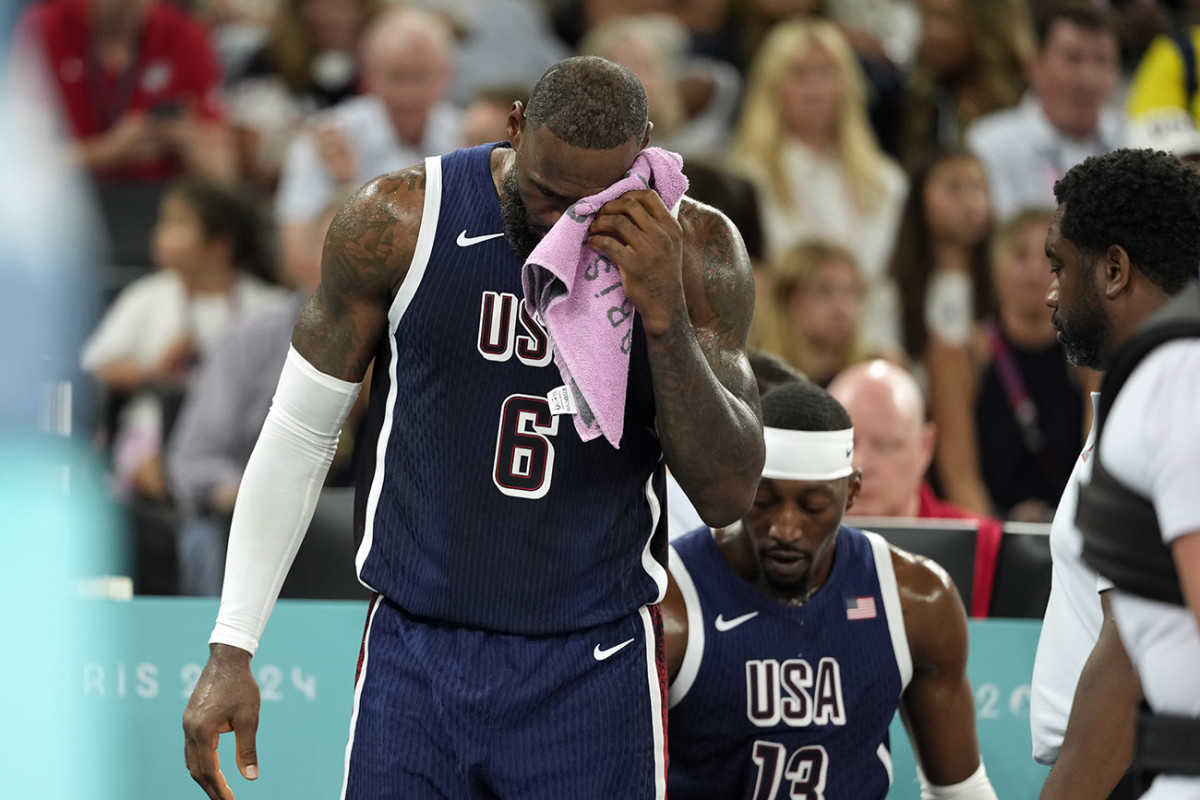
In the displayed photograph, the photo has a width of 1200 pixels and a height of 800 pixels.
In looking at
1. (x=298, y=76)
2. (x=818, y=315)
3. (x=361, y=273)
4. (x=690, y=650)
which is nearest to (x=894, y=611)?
(x=690, y=650)

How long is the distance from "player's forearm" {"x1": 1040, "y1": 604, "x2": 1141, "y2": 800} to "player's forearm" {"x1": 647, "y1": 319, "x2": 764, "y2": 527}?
59 centimetres

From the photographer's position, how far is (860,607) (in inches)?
142

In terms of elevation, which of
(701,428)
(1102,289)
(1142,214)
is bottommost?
(701,428)

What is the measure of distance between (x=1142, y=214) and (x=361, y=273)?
1.25 metres

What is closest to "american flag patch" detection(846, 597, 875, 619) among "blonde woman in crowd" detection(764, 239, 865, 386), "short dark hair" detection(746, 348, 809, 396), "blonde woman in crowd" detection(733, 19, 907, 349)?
"short dark hair" detection(746, 348, 809, 396)

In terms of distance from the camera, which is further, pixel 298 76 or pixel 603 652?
pixel 298 76

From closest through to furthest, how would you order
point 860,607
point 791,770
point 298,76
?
point 791,770 → point 860,607 → point 298,76

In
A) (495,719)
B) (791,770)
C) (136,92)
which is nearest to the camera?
(495,719)

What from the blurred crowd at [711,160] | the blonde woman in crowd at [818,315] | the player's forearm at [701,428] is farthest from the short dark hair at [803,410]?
the blonde woman in crowd at [818,315]

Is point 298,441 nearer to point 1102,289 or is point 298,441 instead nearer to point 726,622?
point 726,622

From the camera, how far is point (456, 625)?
109 inches

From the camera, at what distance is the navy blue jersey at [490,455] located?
2723 millimetres

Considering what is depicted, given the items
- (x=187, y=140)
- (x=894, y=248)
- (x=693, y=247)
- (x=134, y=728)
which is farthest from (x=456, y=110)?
(x=693, y=247)

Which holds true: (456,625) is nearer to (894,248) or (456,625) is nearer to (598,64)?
(598,64)
